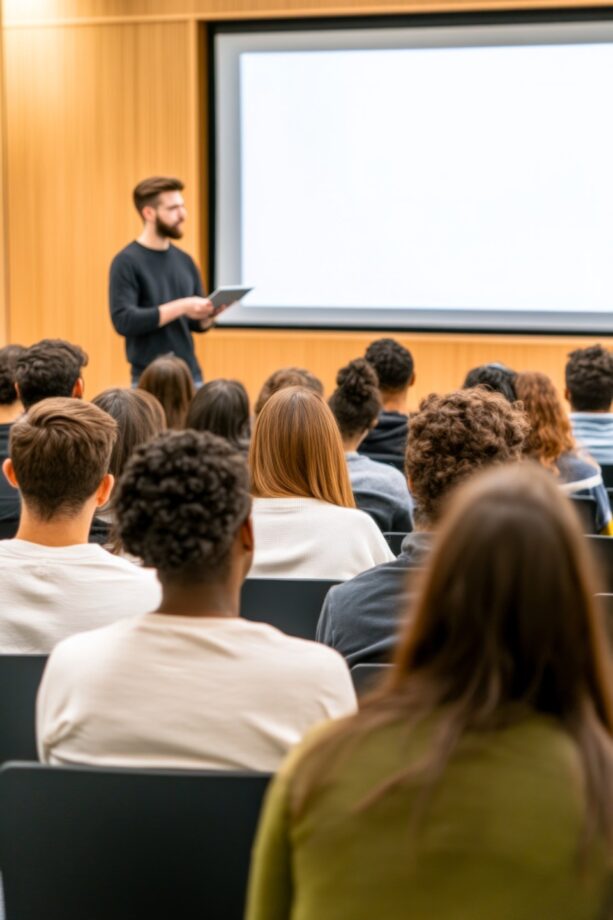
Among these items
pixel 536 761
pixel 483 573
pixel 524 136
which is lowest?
pixel 536 761

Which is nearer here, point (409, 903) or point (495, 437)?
point (409, 903)

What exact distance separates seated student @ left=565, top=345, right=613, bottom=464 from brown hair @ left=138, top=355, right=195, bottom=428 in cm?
153

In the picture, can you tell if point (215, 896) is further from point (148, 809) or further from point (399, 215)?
point (399, 215)

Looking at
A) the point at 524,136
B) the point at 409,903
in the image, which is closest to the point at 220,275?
the point at 524,136

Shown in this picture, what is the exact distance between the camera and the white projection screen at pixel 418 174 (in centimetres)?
713

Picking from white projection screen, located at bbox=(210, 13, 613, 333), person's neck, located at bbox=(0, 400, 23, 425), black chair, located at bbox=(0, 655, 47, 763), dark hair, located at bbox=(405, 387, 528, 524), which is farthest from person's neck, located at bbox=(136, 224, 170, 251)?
black chair, located at bbox=(0, 655, 47, 763)

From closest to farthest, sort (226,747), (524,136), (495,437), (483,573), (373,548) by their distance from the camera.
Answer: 1. (483,573)
2. (226,747)
3. (495,437)
4. (373,548)
5. (524,136)

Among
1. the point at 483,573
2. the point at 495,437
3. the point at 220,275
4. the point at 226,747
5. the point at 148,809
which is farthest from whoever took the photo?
the point at 220,275

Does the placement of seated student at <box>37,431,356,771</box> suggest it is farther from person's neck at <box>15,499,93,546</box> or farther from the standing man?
the standing man

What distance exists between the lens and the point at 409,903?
3.48 ft

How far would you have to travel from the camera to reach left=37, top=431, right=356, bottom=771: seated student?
1.51m

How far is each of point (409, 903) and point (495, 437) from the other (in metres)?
1.43

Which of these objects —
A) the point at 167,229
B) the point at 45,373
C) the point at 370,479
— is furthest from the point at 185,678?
the point at 167,229

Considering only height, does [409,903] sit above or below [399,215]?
below
